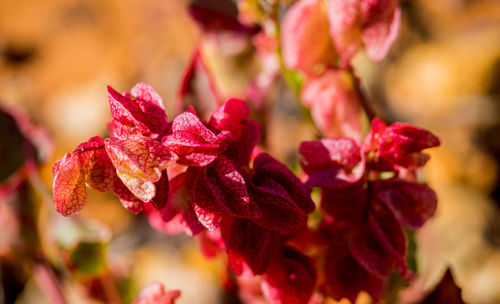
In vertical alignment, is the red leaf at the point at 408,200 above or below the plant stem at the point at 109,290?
above

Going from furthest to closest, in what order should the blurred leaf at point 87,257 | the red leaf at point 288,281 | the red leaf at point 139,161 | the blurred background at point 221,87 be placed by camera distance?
the blurred background at point 221,87 → the blurred leaf at point 87,257 → the red leaf at point 288,281 → the red leaf at point 139,161

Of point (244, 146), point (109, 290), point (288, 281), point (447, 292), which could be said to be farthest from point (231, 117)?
point (109, 290)

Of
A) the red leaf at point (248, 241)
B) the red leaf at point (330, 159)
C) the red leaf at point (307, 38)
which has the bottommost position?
the red leaf at point (248, 241)

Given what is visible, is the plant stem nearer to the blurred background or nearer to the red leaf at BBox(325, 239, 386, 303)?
the blurred background

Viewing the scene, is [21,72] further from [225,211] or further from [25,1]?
[225,211]

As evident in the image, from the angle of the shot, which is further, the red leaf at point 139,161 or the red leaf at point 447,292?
the red leaf at point 447,292

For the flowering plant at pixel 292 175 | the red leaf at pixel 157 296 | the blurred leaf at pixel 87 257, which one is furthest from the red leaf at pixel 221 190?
the blurred leaf at pixel 87 257

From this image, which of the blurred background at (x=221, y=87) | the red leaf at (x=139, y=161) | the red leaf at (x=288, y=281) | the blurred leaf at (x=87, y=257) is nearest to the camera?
the red leaf at (x=139, y=161)

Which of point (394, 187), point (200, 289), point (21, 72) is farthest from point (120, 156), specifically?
point (21, 72)

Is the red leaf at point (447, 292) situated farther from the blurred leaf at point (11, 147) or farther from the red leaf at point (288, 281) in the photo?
the blurred leaf at point (11, 147)

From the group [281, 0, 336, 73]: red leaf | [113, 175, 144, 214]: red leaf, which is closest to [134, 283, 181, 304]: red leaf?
[113, 175, 144, 214]: red leaf
